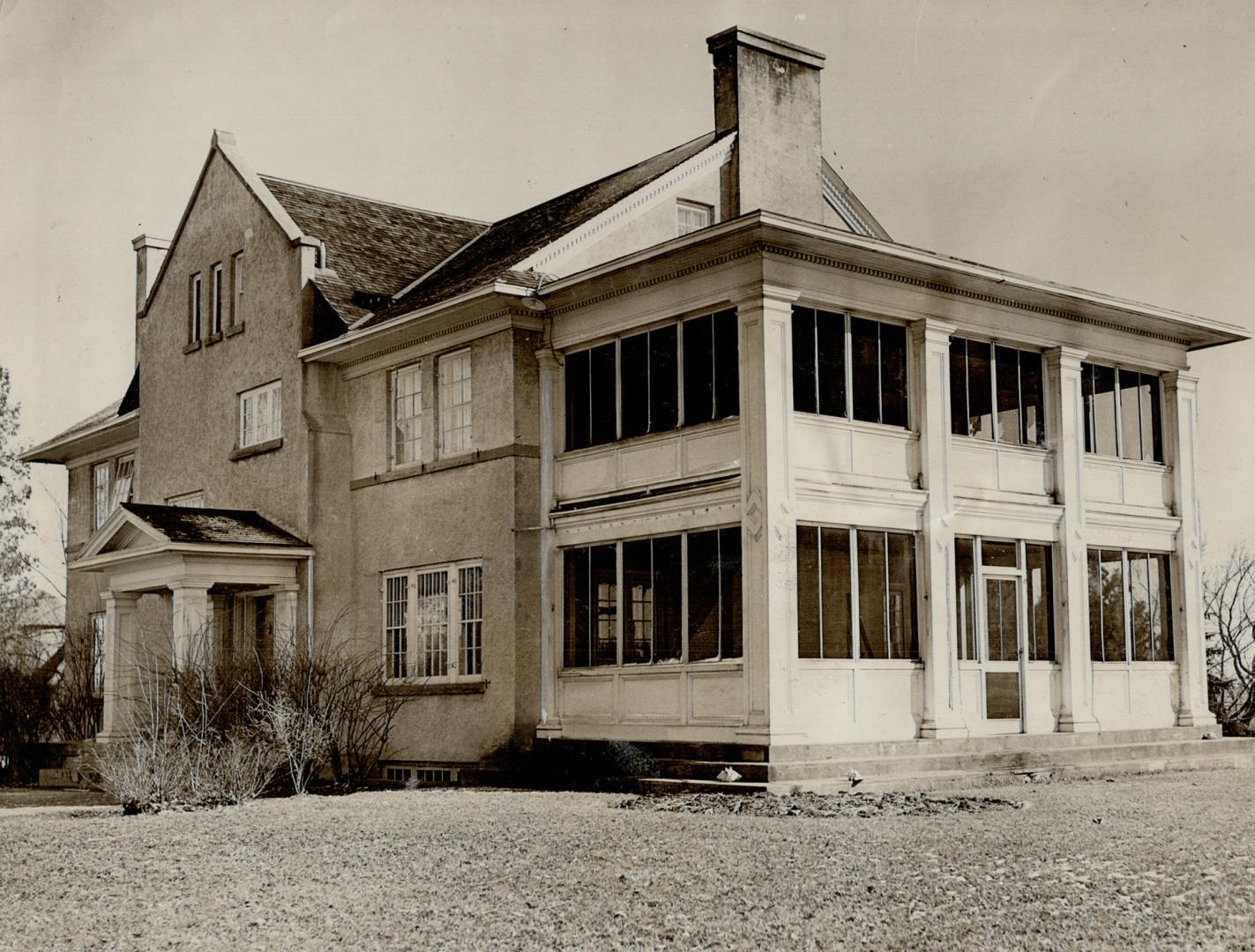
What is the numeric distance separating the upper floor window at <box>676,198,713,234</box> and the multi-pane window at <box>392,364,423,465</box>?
451 centimetres

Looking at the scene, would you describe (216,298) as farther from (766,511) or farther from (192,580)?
(766,511)

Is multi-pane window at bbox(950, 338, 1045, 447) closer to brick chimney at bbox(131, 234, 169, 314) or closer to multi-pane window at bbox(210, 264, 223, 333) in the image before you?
multi-pane window at bbox(210, 264, 223, 333)

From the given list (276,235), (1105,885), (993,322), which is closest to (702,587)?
(993,322)

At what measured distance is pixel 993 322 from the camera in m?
20.6

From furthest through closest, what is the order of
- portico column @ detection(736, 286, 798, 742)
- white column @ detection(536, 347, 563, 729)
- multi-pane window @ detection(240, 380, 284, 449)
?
1. multi-pane window @ detection(240, 380, 284, 449)
2. white column @ detection(536, 347, 563, 729)
3. portico column @ detection(736, 286, 798, 742)

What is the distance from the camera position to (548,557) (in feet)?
67.9

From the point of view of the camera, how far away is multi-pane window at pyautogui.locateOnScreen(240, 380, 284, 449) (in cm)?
2467

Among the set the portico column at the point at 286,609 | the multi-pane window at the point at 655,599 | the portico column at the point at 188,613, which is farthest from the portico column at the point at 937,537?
the portico column at the point at 188,613

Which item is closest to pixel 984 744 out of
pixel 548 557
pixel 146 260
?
pixel 548 557

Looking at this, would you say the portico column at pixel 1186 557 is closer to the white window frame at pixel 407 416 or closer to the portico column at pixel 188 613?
the white window frame at pixel 407 416

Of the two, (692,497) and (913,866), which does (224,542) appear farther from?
(913,866)

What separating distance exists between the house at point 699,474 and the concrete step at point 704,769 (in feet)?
1.08

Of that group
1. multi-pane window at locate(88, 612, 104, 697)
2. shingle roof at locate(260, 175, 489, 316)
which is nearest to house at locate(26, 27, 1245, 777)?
shingle roof at locate(260, 175, 489, 316)

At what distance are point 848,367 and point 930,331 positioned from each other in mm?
1428
